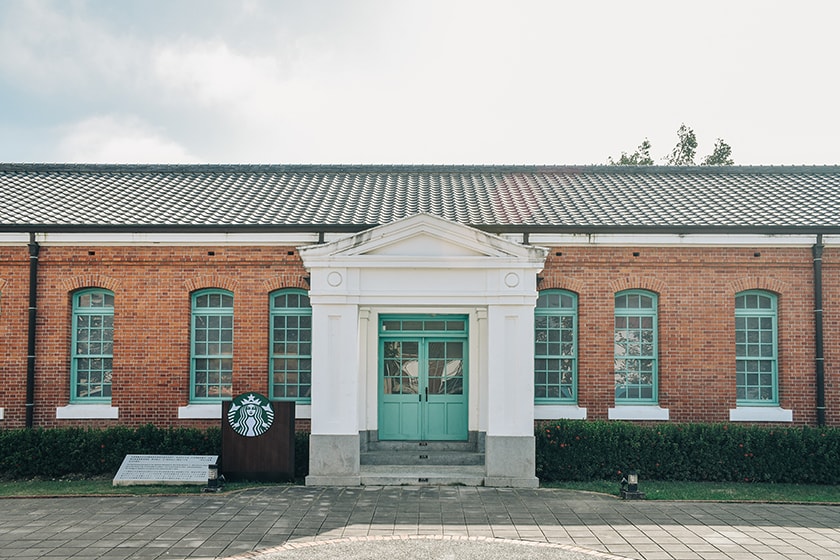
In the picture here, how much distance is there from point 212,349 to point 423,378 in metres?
4.34

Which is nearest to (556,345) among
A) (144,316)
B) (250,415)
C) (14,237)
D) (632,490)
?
(632,490)

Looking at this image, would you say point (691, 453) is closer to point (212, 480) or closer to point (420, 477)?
point (420, 477)

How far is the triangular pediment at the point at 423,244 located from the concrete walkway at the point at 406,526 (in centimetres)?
407

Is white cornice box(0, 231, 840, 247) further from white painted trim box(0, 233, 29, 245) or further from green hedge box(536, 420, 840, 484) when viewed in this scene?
green hedge box(536, 420, 840, 484)

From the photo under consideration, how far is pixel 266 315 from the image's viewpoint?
45.8 ft

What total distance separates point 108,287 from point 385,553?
8.77 m

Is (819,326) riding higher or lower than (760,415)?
higher

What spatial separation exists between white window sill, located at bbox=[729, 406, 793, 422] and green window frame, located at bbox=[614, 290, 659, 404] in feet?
5.03

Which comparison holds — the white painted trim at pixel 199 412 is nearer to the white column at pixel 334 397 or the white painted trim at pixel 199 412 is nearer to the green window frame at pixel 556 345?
the white column at pixel 334 397

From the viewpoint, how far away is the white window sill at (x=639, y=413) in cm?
1366

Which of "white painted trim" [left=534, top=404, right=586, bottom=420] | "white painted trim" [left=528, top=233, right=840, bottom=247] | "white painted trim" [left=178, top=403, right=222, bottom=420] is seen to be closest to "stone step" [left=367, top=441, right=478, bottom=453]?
"white painted trim" [left=534, top=404, right=586, bottom=420]

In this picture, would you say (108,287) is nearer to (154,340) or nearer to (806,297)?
(154,340)

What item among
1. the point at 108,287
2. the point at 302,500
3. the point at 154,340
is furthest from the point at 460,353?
the point at 108,287

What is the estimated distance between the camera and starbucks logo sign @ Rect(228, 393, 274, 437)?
1248cm
